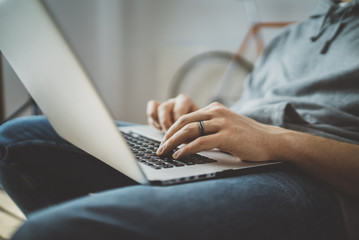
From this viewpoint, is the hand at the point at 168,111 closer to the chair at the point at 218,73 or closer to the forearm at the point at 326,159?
the forearm at the point at 326,159

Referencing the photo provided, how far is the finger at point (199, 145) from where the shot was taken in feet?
1.60

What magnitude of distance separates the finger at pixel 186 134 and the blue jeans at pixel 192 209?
9 centimetres

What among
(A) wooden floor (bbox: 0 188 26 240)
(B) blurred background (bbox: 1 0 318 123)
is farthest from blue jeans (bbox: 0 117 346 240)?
(B) blurred background (bbox: 1 0 318 123)

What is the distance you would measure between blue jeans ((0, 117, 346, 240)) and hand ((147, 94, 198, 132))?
17cm

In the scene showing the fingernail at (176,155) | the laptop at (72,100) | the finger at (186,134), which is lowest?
the fingernail at (176,155)

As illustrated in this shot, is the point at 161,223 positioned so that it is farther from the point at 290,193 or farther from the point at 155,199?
the point at 290,193

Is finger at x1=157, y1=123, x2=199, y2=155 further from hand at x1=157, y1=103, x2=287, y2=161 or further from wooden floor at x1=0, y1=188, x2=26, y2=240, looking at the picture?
wooden floor at x1=0, y1=188, x2=26, y2=240

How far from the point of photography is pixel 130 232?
1.07ft

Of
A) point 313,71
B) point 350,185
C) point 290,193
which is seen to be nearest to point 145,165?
point 290,193

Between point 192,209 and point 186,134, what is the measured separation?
0.52 feet

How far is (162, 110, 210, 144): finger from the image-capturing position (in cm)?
52

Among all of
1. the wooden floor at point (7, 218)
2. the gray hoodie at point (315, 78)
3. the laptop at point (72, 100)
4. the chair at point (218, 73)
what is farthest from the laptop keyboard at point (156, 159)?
the chair at point (218, 73)

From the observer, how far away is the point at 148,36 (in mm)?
2639

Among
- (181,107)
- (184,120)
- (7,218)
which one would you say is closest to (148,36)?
(7,218)
